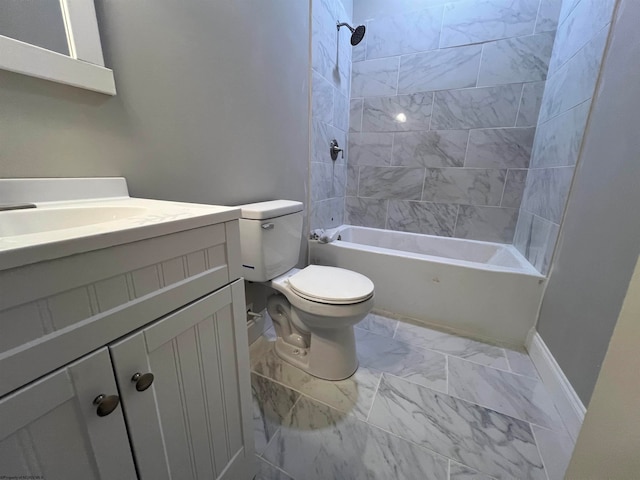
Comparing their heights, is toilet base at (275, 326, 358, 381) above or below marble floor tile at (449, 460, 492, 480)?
above

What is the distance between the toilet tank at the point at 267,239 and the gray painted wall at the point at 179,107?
191 mm

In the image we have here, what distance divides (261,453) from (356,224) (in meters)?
2.00

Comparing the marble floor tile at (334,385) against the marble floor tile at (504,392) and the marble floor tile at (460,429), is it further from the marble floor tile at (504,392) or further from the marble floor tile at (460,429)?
the marble floor tile at (504,392)

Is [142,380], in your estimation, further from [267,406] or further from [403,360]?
[403,360]

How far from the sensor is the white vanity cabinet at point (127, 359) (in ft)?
1.13

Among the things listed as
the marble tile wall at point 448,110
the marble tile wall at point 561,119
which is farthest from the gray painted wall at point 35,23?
the marble tile wall at point 448,110

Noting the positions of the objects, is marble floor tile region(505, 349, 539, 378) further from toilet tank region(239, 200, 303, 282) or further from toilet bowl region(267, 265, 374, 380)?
toilet tank region(239, 200, 303, 282)

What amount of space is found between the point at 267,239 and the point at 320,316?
420 mm

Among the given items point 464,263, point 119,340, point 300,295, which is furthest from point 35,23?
point 464,263

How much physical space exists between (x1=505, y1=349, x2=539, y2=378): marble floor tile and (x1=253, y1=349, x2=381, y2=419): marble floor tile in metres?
0.74

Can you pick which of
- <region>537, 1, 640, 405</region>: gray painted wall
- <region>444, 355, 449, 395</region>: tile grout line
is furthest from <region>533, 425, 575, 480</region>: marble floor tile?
<region>444, 355, 449, 395</region>: tile grout line

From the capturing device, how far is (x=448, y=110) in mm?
2107

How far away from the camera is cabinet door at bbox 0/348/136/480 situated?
0.34 m

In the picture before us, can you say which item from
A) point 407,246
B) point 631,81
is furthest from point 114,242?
point 407,246
